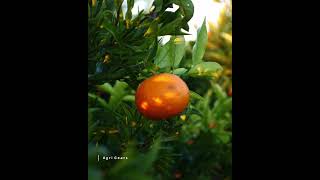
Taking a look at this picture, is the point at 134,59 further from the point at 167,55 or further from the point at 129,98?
the point at 129,98

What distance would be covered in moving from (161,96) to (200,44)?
6.4 inches

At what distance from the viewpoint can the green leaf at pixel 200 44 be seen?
0.81m

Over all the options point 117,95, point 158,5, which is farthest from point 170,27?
point 117,95

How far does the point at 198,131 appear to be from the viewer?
1.66 metres

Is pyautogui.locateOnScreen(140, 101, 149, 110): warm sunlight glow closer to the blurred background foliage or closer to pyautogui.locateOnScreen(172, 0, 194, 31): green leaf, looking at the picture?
the blurred background foliage

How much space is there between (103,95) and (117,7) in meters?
0.56

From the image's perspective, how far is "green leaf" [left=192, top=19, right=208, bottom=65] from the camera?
2.65ft

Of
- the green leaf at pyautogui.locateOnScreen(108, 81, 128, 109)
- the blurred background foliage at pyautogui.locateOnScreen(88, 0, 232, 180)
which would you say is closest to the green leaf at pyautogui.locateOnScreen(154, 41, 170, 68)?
the blurred background foliage at pyautogui.locateOnScreen(88, 0, 232, 180)

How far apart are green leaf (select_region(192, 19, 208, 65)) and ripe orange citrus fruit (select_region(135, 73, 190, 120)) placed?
112mm

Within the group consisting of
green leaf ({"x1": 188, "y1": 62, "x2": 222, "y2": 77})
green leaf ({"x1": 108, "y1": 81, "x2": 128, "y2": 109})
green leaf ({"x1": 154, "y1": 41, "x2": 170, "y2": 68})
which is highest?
green leaf ({"x1": 154, "y1": 41, "x2": 170, "y2": 68})

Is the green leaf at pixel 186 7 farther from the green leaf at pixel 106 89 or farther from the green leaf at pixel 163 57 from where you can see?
the green leaf at pixel 106 89

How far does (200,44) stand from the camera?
2.72ft
